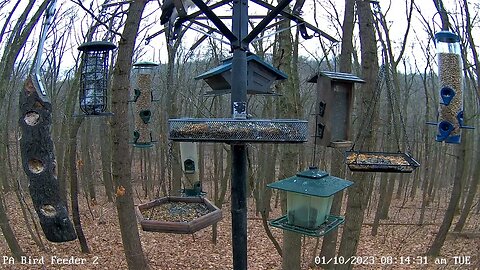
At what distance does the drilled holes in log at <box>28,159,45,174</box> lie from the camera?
2609 millimetres

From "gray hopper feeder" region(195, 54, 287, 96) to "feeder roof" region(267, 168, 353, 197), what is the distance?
80 cm

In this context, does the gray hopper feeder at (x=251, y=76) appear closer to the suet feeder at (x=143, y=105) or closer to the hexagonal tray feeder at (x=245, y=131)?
the hexagonal tray feeder at (x=245, y=131)

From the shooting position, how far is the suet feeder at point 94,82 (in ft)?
16.4

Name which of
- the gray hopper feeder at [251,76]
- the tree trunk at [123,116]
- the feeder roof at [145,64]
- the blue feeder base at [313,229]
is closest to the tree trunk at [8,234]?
the tree trunk at [123,116]

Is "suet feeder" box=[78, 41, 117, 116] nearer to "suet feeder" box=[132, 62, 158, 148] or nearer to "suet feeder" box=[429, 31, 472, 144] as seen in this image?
"suet feeder" box=[132, 62, 158, 148]

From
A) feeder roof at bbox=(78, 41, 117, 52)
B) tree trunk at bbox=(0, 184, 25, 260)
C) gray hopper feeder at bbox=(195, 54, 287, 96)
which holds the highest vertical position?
feeder roof at bbox=(78, 41, 117, 52)

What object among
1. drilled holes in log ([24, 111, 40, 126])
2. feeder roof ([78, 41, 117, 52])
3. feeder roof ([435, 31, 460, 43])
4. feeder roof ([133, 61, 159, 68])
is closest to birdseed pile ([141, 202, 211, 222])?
drilled holes in log ([24, 111, 40, 126])

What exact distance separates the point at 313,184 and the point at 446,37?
211cm

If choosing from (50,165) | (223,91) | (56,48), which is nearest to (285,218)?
(223,91)

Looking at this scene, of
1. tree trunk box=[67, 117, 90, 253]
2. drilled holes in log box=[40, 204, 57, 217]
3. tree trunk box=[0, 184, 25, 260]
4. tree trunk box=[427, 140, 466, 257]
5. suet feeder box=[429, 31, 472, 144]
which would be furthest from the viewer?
tree trunk box=[427, 140, 466, 257]

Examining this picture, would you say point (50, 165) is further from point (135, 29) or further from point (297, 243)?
point (297, 243)

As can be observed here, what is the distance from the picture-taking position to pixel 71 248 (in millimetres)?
9695

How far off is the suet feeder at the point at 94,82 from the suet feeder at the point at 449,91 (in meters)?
3.62

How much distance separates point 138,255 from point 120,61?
128 inches
